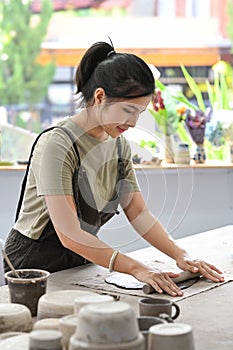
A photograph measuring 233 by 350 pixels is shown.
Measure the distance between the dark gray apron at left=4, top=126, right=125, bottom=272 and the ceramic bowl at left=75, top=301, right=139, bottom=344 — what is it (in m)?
1.09

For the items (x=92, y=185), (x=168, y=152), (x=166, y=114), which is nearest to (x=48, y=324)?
(x=92, y=185)

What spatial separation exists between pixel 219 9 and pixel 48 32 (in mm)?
1799

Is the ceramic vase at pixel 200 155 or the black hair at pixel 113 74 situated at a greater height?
the black hair at pixel 113 74

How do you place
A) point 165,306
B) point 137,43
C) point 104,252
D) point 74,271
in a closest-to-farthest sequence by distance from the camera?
point 165,306, point 104,252, point 74,271, point 137,43

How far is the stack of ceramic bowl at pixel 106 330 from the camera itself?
1358 millimetres

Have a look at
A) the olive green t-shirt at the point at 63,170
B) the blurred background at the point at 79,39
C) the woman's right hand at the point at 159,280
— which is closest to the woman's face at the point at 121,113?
the olive green t-shirt at the point at 63,170

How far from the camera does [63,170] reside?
2.35 m

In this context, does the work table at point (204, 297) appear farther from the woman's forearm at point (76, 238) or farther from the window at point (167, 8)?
the window at point (167, 8)

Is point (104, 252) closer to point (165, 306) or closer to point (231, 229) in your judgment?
point (165, 306)

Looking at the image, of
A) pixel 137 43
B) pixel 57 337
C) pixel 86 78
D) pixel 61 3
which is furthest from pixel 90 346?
pixel 61 3

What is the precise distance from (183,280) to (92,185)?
1.44ft

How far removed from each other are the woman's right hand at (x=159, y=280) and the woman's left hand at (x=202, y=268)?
165 millimetres

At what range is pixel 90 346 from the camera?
53.7 inches

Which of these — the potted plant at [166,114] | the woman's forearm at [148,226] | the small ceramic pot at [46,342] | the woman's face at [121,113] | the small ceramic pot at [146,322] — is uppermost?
the woman's face at [121,113]
